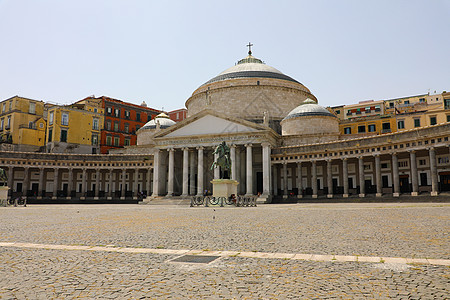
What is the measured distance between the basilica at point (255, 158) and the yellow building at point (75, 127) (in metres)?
7.25

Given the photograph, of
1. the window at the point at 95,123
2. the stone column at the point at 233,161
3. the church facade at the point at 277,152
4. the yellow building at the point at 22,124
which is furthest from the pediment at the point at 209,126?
the yellow building at the point at 22,124

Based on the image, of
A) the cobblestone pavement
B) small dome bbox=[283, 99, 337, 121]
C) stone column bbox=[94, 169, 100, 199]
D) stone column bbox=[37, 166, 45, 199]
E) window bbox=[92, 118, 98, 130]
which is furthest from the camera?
window bbox=[92, 118, 98, 130]

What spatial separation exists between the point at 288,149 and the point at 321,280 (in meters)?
42.8

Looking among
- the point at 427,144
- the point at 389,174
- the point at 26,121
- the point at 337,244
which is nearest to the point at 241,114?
the point at 389,174

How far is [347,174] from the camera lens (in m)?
42.7

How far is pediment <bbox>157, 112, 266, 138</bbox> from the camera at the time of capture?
46594 mm

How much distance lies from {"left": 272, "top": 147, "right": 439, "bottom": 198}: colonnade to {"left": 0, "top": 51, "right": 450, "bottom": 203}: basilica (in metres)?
0.12

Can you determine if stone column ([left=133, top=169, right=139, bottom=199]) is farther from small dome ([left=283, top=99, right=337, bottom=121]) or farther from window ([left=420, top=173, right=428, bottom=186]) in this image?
window ([left=420, top=173, right=428, bottom=186])

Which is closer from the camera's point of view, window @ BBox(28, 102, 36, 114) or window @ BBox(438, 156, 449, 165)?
window @ BBox(438, 156, 449, 165)

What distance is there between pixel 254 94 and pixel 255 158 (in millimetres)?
11835

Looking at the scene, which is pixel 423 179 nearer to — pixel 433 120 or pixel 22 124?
pixel 433 120

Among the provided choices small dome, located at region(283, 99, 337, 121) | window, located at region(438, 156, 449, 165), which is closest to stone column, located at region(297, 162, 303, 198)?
small dome, located at region(283, 99, 337, 121)

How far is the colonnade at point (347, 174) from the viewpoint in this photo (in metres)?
39.3

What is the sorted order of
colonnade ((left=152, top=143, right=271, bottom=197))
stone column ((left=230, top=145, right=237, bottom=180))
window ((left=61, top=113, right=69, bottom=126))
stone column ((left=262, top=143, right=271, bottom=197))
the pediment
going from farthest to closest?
1. window ((left=61, top=113, right=69, bottom=126))
2. the pediment
3. stone column ((left=230, top=145, right=237, bottom=180))
4. colonnade ((left=152, top=143, right=271, bottom=197))
5. stone column ((left=262, top=143, right=271, bottom=197))
